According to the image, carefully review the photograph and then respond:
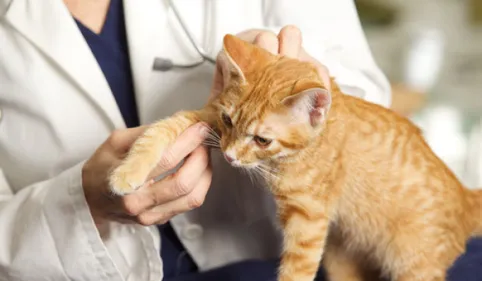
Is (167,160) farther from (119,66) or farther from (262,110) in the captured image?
(119,66)

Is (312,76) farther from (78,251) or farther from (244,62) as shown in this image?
(78,251)

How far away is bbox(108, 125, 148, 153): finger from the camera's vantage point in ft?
2.53

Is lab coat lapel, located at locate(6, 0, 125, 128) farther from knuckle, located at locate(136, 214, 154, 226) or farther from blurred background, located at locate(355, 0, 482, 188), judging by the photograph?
blurred background, located at locate(355, 0, 482, 188)

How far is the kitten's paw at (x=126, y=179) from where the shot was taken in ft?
2.31

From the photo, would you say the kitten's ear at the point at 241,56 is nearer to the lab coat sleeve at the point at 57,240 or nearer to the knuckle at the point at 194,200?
the knuckle at the point at 194,200

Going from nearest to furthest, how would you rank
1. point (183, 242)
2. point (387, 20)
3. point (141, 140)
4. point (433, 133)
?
1. point (141, 140)
2. point (183, 242)
3. point (433, 133)
4. point (387, 20)

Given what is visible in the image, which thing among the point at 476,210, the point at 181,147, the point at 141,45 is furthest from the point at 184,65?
the point at 476,210

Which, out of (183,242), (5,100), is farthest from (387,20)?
(5,100)

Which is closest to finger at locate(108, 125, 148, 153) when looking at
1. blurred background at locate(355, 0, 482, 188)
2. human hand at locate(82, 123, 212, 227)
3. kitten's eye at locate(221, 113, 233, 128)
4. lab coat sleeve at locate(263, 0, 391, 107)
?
human hand at locate(82, 123, 212, 227)

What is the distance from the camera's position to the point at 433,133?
200 cm

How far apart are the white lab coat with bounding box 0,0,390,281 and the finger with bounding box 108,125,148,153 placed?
0.10m

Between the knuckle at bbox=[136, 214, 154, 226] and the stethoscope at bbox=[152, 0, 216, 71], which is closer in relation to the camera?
the knuckle at bbox=[136, 214, 154, 226]

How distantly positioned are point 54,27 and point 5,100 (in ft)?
0.48

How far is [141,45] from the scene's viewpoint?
3.22 ft
